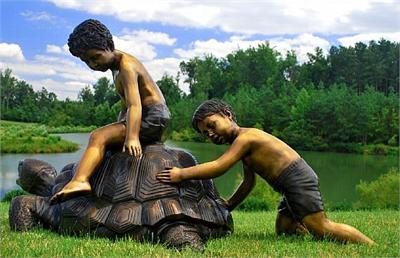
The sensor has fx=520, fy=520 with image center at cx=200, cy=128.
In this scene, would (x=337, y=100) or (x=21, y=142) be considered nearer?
(x=21, y=142)

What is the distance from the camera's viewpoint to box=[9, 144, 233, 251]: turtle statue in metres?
3.72

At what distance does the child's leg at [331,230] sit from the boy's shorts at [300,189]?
5 cm

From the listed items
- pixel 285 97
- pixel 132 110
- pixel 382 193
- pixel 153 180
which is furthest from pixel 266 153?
pixel 285 97

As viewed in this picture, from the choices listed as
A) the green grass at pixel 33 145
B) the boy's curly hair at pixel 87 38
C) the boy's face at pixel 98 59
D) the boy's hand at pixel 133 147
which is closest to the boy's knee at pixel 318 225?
the boy's hand at pixel 133 147

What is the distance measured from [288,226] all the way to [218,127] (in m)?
1.03

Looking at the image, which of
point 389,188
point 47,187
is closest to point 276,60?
point 389,188

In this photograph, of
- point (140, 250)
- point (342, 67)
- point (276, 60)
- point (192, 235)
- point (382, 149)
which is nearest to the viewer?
point (140, 250)

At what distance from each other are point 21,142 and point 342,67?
143 feet

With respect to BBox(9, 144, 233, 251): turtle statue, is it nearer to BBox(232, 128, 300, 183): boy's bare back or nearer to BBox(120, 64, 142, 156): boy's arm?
BBox(120, 64, 142, 156): boy's arm

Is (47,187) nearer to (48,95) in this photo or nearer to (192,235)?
(192,235)

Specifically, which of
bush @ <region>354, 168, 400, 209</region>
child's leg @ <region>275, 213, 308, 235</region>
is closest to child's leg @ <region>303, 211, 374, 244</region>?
child's leg @ <region>275, 213, 308, 235</region>

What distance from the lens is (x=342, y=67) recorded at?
65.0 m

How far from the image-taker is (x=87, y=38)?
4.08 m

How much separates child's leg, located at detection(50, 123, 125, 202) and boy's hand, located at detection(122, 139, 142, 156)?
8.2 inches
